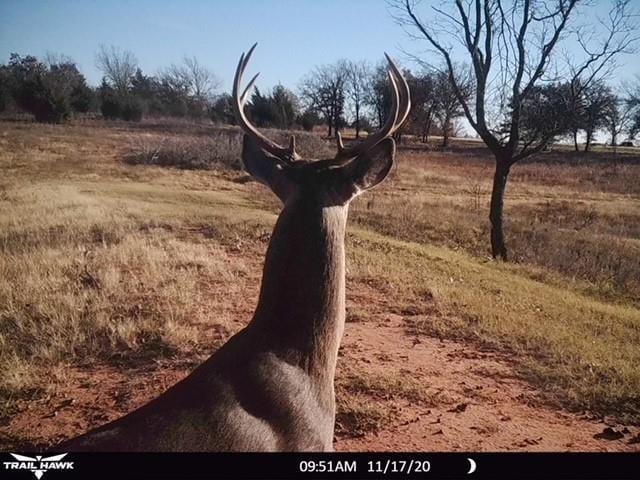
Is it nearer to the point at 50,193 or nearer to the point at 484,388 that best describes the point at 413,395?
the point at 484,388

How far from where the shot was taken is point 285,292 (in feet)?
9.55

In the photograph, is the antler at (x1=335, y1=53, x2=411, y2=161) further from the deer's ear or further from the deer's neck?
the deer's neck

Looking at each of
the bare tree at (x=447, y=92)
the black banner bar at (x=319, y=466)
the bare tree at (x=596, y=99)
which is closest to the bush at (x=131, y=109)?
the bare tree at (x=447, y=92)

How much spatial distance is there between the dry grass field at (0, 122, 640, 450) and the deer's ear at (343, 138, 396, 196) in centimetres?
239

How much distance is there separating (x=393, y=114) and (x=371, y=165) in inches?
17.2

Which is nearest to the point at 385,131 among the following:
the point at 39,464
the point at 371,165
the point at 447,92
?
the point at 371,165

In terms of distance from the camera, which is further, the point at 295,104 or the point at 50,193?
the point at 295,104

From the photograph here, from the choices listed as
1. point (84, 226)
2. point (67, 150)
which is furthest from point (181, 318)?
point (67, 150)

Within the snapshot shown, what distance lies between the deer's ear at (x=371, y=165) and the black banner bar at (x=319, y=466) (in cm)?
163

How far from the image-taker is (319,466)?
271 centimetres

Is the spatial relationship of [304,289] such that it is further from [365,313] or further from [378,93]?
[378,93]

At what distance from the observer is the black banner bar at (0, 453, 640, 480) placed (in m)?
2.41

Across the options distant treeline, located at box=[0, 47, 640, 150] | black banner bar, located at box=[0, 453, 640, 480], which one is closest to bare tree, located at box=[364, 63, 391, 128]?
distant treeline, located at box=[0, 47, 640, 150]

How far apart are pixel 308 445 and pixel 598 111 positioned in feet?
51.5
